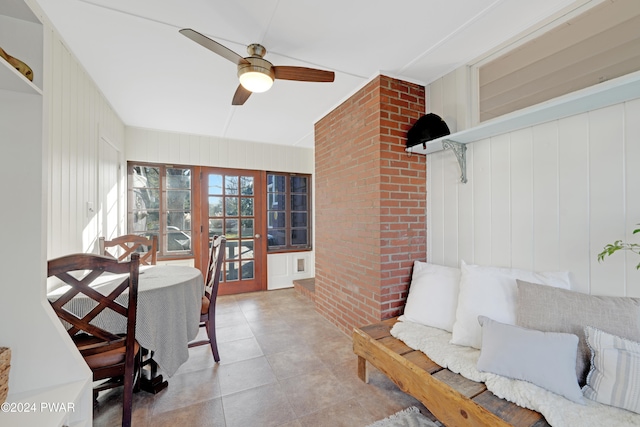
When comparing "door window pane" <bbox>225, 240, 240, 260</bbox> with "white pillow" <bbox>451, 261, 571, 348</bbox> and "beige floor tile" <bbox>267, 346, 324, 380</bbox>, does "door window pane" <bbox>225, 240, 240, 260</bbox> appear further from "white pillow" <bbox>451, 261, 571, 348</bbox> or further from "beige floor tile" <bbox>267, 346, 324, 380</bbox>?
"white pillow" <bbox>451, 261, 571, 348</bbox>

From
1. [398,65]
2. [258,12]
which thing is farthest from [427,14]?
[258,12]

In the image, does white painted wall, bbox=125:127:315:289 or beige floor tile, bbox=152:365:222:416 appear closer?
beige floor tile, bbox=152:365:222:416

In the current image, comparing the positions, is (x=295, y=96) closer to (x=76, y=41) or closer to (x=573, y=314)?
(x=76, y=41)

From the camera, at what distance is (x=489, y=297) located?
5.75ft

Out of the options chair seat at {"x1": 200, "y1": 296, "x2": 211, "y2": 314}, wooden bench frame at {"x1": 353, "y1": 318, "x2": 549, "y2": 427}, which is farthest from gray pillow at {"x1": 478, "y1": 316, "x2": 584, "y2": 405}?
chair seat at {"x1": 200, "y1": 296, "x2": 211, "y2": 314}

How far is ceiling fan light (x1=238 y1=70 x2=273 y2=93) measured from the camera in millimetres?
1783

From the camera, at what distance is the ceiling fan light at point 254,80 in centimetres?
178

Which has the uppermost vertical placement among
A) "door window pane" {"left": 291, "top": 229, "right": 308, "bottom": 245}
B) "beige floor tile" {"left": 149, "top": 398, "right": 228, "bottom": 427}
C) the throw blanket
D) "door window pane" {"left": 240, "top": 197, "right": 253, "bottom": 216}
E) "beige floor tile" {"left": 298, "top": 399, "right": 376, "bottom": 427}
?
"door window pane" {"left": 240, "top": 197, "right": 253, "bottom": 216}

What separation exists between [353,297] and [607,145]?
2.13 m

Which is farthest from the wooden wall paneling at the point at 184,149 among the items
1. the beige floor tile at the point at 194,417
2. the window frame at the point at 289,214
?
the beige floor tile at the point at 194,417

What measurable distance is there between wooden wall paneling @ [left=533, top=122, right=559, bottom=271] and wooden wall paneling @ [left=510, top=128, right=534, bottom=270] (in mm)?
29

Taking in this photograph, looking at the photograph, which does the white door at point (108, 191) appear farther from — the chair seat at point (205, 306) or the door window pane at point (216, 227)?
the chair seat at point (205, 306)

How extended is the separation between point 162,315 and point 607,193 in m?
2.79

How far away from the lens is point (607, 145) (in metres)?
1.51
